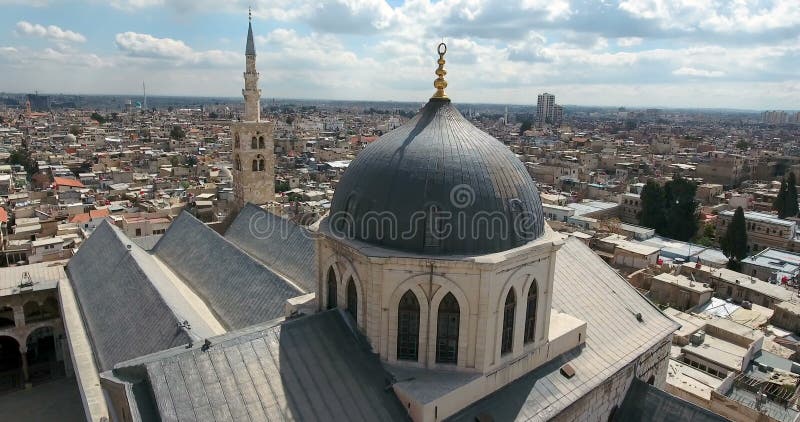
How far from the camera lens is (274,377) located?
1027 centimetres

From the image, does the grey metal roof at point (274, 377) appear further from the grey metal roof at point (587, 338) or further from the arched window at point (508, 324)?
the arched window at point (508, 324)

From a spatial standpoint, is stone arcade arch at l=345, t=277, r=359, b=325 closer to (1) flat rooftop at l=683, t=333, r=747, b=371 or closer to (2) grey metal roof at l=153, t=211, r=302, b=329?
(2) grey metal roof at l=153, t=211, r=302, b=329

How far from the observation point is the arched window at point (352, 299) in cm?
1197

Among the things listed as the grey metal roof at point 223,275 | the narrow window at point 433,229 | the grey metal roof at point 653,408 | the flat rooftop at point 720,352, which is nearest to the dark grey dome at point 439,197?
the narrow window at point 433,229

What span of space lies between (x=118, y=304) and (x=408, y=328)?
12.2m

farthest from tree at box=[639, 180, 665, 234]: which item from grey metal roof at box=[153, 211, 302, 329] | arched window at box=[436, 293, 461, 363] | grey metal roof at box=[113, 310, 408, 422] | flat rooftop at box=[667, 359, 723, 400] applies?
grey metal roof at box=[113, 310, 408, 422]

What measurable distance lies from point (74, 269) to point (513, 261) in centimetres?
2215

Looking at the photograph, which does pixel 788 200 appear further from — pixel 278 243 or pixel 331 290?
pixel 331 290

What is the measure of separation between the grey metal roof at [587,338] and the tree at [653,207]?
122ft

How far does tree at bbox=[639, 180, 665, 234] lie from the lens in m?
49.8

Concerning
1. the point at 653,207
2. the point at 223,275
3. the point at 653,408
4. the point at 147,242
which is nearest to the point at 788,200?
the point at 653,207

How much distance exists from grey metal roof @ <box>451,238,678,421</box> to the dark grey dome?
131 inches

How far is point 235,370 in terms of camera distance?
397 inches

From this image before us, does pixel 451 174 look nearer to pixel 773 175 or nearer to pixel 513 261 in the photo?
pixel 513 261
